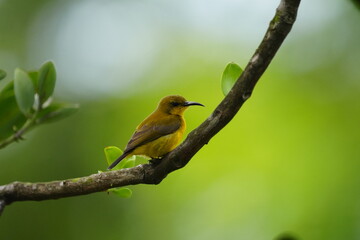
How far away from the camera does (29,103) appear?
2129 millimetres

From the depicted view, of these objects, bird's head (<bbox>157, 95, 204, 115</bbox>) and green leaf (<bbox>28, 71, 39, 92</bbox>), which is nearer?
green leaf (<bbox>28, 71, 39, 92</bbox>)

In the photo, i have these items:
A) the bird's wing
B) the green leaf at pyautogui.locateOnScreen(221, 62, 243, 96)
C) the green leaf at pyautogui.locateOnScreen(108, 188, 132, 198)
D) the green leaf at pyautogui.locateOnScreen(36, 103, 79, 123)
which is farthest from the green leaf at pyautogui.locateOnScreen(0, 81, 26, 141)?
the bird's wing

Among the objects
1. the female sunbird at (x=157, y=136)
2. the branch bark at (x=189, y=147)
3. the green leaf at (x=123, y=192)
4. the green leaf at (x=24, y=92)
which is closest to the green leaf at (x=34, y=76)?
the green leaf at (x=24, y=92)

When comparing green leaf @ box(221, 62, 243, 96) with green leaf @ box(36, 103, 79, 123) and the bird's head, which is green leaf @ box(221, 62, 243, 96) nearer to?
green leaf @ box(36, 103, 79, 123)

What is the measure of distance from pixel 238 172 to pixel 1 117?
619 centimetres

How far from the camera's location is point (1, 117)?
228cm

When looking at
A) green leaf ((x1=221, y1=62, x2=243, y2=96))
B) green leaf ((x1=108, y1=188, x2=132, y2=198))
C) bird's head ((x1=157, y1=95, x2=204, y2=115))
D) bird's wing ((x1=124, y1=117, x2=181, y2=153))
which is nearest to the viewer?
green leaf ((x1=221, y1=62, x2=243, y2=96))

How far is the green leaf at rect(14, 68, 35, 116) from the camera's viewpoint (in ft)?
6.90

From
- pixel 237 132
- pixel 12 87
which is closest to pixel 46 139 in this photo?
pixel 237 132

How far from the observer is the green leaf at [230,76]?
8.32 ft

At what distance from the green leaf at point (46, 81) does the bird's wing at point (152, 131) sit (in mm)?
2458

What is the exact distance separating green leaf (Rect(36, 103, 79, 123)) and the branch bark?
0.63 meters

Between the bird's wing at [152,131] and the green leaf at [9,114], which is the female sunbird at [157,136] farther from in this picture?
the green leaf at [9,114]

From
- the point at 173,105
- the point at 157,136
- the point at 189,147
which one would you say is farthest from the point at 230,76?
the point at 173,105
